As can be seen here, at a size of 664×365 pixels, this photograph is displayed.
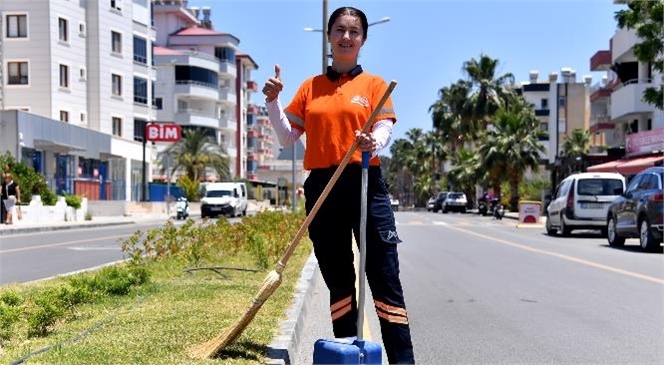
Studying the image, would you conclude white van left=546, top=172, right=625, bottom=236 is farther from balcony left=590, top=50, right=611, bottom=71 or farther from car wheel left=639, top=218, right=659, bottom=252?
balcony left=590, top=50, right=611, bottom=71

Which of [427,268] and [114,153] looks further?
[114,153]

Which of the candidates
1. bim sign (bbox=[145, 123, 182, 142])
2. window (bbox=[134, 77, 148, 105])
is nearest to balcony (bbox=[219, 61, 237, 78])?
window (bbox=[134, 77, 148, 105])

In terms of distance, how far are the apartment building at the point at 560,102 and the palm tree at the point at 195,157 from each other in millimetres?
27961

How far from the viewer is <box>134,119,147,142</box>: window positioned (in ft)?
188

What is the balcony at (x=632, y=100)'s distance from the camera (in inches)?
1681

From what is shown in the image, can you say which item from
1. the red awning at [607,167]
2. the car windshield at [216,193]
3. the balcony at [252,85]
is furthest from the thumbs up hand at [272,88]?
the balcony at [252,85]

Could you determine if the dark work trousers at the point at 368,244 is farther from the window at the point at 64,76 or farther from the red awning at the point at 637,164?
the window at the point at 64,76

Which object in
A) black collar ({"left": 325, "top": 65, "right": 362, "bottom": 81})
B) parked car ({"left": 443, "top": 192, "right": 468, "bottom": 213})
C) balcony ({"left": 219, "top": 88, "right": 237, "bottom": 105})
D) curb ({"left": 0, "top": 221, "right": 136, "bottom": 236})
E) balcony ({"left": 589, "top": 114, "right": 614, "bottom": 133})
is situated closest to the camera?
black collar ({"left": 325, "top": 65, "right": 362, "bottom": 81})

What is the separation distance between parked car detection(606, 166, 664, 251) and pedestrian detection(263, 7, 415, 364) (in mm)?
12531

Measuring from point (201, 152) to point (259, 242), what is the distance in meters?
58.9

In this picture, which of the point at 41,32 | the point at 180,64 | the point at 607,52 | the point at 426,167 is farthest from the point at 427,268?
the point at 426,167

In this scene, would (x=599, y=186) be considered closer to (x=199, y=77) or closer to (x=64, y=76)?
(x=64, y=76)

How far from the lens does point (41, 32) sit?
150ft

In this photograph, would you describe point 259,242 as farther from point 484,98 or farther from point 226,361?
point 484,98
